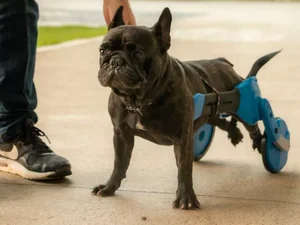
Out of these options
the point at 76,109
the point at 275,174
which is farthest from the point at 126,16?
the point at 76,109

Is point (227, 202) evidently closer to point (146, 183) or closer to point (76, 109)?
point (146, 183)

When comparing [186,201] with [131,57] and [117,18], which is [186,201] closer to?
[131,57]

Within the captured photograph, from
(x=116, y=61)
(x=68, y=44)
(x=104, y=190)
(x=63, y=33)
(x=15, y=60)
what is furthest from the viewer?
(x=63, y=33)

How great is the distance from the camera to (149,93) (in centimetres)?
239

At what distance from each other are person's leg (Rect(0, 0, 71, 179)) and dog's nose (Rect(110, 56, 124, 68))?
2.16 ft

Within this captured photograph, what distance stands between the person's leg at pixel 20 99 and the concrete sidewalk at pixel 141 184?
0.21 ft

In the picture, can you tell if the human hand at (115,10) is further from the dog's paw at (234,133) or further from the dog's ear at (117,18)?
the dog's paw at (234,133)

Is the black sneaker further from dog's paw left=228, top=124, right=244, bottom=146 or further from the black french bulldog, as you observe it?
dog's paw left=228, top=124, right=244, bottom=146

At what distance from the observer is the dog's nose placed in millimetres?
2252

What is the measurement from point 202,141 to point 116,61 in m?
0.95

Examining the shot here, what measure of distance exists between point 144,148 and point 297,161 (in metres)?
0.66

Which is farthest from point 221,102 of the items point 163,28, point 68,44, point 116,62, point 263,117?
point 68,44

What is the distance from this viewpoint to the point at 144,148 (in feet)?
10.8

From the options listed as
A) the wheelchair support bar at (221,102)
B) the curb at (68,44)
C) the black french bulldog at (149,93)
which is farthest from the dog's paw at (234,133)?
the curb at (68,44)
